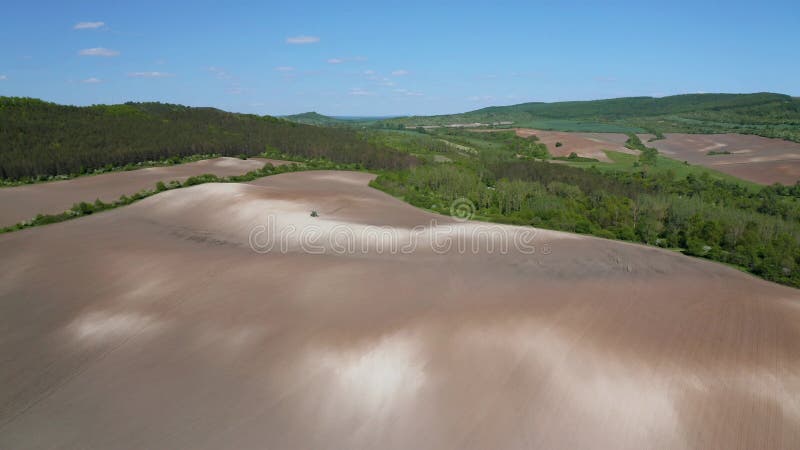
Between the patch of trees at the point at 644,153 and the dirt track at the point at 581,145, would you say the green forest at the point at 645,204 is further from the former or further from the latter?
the dirt track at the point at 581,145

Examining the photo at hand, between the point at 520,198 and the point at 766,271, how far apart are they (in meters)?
37.0

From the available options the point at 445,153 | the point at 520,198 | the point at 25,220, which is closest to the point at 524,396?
the point at 520,198

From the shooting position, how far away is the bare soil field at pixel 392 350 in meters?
18.8

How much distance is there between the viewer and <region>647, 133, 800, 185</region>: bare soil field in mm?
93250

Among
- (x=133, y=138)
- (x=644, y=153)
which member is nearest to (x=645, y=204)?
(x=644, y=153)

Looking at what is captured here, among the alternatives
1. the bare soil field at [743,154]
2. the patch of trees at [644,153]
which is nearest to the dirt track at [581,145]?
the patch of trees at [644,153]

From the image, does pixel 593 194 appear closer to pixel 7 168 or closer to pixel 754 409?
pixel 754 409

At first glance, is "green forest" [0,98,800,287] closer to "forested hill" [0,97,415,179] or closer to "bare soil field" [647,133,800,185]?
"forested hill" [0,97,415,179]

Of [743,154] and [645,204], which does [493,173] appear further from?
[743,154]

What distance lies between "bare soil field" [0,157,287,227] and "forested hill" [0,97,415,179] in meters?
8.58

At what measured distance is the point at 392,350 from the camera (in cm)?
2344

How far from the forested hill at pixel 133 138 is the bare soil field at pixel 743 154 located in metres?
76.7

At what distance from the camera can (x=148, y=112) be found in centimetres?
14650

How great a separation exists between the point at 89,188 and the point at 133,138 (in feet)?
134
